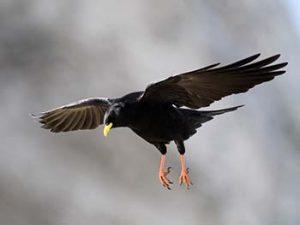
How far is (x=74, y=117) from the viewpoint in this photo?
4.90 ft

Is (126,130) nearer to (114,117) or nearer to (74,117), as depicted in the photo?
(74,117)

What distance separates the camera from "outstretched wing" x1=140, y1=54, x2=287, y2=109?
118 cm

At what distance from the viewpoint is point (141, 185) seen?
2.66m

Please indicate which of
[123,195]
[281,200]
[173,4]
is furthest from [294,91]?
[123,195]

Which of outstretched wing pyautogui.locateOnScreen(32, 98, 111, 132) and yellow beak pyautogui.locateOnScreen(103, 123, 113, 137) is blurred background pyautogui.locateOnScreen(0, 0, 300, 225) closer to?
outstretched wing pyautogui.locateOnScreen(32, 98, 111, 132)

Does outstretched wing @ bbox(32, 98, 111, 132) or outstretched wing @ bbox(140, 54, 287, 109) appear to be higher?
outstretched wing @ bbox(32, 98, 111, 132)

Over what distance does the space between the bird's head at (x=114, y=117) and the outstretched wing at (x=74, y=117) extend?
128 mm

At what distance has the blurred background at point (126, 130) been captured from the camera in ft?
8.45

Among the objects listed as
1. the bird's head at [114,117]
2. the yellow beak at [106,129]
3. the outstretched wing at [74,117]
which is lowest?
the yellow beak at [106,129]

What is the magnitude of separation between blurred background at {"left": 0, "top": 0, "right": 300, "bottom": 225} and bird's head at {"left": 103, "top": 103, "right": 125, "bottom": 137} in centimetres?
131

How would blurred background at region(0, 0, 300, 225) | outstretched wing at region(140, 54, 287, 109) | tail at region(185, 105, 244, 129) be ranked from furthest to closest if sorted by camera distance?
blurred background at region(0, 0, 300, 225)
tail at region(185, 105, 244, 129)
outstretched wing at region(140, 54, 287, 109)

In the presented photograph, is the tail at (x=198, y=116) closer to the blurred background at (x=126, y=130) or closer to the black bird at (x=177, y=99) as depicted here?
the black bird at (x=177, y=99)

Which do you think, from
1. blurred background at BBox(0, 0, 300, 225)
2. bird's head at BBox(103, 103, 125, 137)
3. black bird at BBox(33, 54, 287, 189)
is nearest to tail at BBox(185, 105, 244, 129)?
black bird at BBox(33, 54, 287, 189)

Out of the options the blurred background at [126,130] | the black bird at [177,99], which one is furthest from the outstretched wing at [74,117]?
the blurred background at [126,130]
